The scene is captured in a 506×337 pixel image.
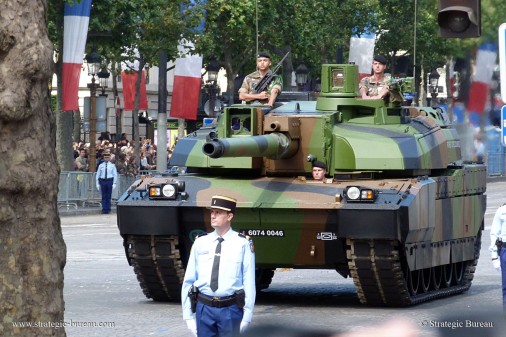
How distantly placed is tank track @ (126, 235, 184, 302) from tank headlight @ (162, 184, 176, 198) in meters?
0.47

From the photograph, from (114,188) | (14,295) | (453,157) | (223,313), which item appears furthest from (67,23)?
(14,295)

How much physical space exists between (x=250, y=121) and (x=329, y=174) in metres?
1.18

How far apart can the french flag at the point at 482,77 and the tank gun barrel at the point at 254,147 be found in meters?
2.20

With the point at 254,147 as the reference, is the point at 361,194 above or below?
below

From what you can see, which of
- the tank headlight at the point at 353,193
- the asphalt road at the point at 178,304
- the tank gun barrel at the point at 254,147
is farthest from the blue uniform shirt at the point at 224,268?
the tank headlight at the point at 353,193

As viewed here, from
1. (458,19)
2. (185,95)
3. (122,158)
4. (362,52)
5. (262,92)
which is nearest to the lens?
(458,19)

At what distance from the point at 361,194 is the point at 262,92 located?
2517 mm

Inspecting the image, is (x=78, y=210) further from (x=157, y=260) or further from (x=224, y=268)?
(x=224, y=268)

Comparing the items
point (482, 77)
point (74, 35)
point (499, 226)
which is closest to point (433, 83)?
point (74, 35)

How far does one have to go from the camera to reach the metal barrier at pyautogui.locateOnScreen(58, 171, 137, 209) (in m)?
35.0

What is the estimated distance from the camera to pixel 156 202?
1598cm

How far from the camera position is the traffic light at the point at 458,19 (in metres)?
10.7

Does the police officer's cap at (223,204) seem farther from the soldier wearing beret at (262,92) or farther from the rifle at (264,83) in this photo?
the rifle at (264,83)

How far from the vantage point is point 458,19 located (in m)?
10.7
